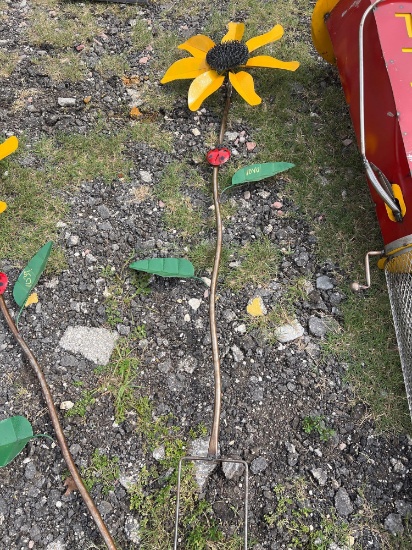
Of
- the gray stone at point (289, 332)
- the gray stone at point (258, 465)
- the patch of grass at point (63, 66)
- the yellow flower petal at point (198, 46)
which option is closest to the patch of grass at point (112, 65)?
the patch of grass at point (63, 66)

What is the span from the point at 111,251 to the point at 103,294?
19 cm

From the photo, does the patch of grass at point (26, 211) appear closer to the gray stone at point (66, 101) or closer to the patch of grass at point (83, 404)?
the gray stone at point (66, 101)

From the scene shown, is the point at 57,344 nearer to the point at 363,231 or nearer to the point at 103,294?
the point at 103,294

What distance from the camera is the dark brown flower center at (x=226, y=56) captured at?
222 cm

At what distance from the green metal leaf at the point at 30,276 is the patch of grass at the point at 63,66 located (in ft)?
3.41

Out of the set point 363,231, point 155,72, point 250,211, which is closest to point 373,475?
point 363,231

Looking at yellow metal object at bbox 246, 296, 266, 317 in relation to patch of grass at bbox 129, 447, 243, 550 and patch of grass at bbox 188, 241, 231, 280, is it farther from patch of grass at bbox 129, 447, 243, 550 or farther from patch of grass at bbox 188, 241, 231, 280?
patch of grass at bbox 129, 447, 243, 550

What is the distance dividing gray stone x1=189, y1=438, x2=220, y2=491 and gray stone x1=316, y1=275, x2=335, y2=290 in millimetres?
693

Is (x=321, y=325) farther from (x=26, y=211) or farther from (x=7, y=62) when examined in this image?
(x=7, y=62)

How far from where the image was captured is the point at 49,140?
2.25 m

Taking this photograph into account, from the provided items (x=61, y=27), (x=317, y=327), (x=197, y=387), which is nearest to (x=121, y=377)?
(x=197, y=387)

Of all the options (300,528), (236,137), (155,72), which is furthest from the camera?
(155,72)

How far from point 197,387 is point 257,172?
88cm

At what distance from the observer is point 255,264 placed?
75.3 inches
